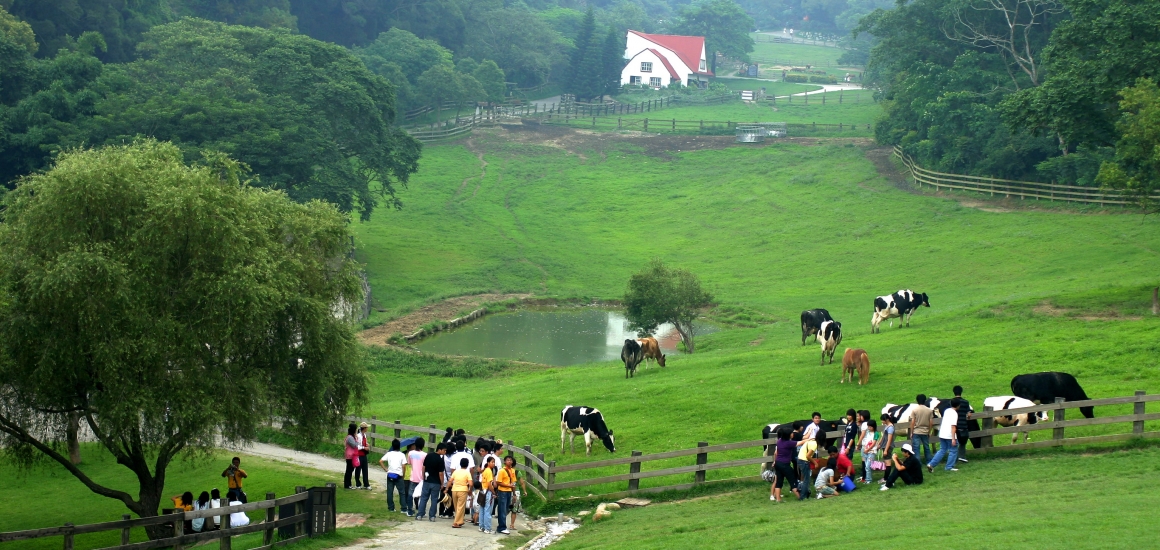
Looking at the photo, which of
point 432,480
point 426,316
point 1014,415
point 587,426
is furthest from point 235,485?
point 426,316

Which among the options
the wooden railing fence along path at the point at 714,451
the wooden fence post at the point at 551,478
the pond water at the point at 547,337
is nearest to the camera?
the wooden railing fence along path at the point at 714,451

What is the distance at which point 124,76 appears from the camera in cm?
6750

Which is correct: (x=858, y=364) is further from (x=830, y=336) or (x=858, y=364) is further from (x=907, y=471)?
(x=907, y=471)

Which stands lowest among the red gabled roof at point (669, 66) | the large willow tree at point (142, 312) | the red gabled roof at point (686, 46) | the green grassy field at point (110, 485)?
the green grassy field at point (110, 485)

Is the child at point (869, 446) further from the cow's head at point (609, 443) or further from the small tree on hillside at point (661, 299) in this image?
the small tree on hillside at point (661, 299)

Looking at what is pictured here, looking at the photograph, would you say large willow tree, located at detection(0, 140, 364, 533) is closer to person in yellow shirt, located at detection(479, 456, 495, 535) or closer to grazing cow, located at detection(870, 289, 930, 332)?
person in yellow shirt, located at detection(479, 456, 495, 535)

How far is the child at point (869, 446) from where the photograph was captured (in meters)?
21.2

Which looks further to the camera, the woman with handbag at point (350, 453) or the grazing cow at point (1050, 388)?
the woman with handbag at point (350, 453)

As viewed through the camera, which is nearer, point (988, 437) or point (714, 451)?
point (988, 437)

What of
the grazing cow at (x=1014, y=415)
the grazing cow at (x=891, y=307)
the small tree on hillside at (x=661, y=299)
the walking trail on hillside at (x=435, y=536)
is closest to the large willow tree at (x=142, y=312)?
the walking trail on hillside at (x=435, y=536)

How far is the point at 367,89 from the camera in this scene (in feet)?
243

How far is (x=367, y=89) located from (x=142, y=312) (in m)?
54.5

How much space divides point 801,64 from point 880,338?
13295 centimetres

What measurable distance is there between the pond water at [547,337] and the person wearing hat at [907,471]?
27460mm
